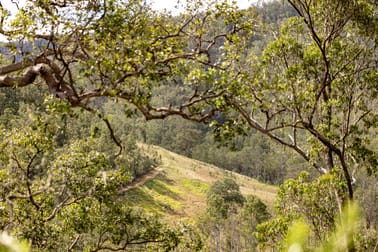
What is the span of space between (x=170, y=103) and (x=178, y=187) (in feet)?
317

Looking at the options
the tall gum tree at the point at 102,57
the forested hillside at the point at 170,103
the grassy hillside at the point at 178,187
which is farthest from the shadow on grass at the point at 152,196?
the tall gum tree at the point at 102,57

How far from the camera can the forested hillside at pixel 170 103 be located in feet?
23.9

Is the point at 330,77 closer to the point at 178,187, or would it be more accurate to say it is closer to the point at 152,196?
the point at 152,196

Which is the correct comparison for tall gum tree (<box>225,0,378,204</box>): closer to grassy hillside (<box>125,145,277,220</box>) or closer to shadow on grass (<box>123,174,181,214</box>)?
shadow on grass (<box>123,174,181,214</box>)

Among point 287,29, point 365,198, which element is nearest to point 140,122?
point 365,198

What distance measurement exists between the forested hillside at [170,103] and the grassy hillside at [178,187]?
231 ft

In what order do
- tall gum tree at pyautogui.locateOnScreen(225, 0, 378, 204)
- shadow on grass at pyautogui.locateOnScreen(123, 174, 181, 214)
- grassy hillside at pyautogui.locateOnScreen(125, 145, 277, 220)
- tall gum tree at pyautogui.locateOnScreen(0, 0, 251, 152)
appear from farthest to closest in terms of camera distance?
grassy hillside at pyautogui.locateOnScreen(125, 145, 277, 220) < shadow on grass at pyautogui.locateOnScreen(123, 174, 181, 214) < tall gum tree at pyautogui.locateOnScreen(225, 0, 378, 204) < tall gum tree at pyautogui.locateOnScreen(0, 0, 251, 152)

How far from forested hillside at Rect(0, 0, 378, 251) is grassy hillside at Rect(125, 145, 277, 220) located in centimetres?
7041

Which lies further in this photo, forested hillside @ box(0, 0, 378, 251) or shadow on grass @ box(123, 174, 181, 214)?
shadow on grass @ box(123, 174, 181, 214)

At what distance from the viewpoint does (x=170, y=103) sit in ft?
25.8

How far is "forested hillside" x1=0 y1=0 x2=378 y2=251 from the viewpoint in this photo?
23.9ft

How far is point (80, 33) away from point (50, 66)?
873mm

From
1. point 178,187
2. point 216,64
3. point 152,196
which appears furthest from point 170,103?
point 178,187

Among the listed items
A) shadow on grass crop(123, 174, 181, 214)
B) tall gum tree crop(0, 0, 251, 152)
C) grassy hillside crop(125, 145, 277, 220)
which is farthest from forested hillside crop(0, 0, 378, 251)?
grassy hillside crop(125, 145, 277, 220)
